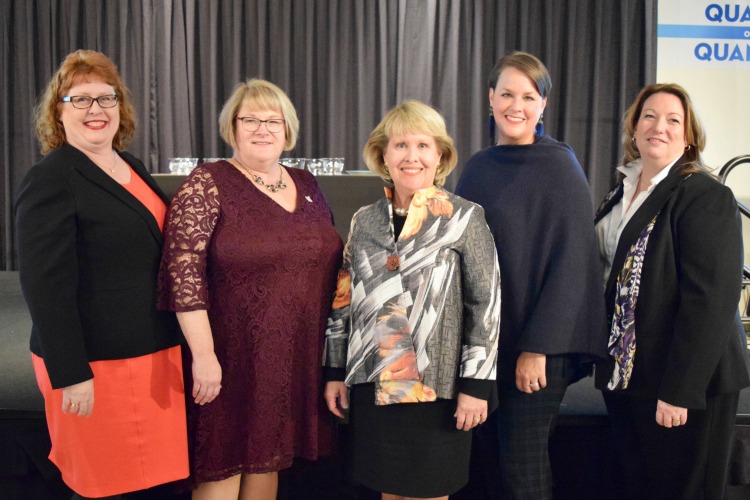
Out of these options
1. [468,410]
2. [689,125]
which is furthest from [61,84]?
[689,125]

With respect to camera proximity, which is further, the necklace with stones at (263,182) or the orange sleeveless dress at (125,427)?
the necklace with stones at (263,182)

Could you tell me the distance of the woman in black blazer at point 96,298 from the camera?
1727mm

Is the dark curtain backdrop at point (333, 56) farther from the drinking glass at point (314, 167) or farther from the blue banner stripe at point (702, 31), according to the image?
the drinking glass at point (314, 167)

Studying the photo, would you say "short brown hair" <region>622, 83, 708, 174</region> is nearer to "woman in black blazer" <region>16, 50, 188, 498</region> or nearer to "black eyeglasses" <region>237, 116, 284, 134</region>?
"black eyeglasses" <region>237, 116, 284, 134</region>

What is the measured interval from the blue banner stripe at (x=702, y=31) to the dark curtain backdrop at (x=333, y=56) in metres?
0.19

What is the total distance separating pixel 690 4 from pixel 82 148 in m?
5.14

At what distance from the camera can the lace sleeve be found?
1.81 metres

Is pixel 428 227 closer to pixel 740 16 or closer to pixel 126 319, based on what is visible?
pixel 126 319

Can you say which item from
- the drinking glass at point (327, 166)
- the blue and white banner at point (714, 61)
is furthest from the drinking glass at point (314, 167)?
the blue and white banner at point (714, 61)

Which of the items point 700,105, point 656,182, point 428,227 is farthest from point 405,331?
point 700,105

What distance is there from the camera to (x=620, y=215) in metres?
2.16

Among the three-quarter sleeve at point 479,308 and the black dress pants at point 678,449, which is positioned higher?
the three-quarter sleeve at point 479,308

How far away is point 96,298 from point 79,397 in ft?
0.85

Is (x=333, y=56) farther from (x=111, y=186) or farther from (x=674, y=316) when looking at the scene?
(x=674, y=316)
